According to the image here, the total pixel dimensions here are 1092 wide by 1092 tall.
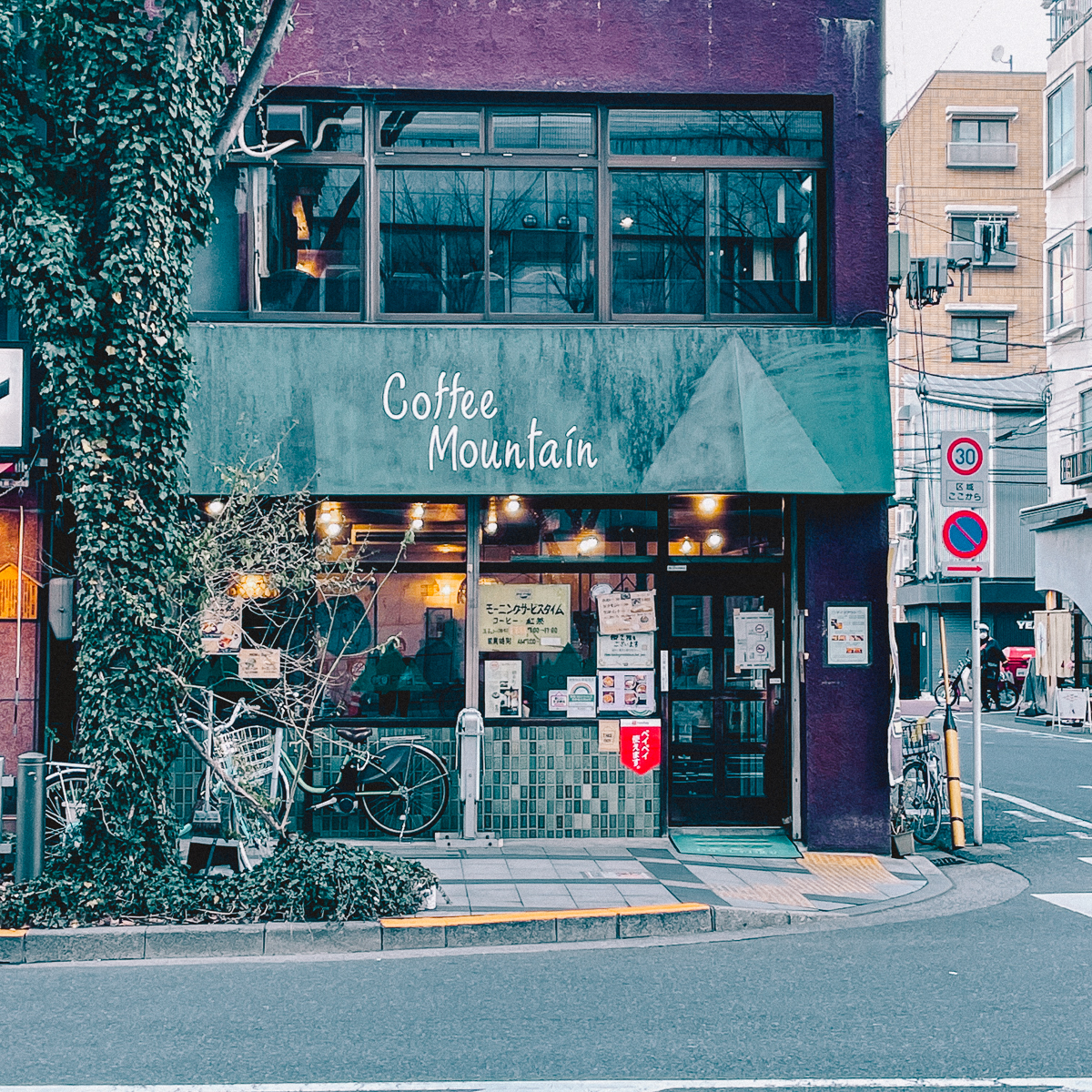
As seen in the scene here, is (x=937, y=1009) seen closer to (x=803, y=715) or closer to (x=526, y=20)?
(x=803, y=715)

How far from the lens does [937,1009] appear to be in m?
6.20

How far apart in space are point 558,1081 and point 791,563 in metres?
6.85

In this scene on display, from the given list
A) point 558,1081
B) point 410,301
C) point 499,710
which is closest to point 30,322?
point 410,301

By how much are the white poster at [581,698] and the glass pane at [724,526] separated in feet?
4.68

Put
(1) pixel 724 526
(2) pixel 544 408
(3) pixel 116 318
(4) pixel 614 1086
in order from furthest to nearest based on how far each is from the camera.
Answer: (1) pixel 724 526 → (2) pixel 544 408 → (3) pixel 116 318 → (4) pixel 614 1086

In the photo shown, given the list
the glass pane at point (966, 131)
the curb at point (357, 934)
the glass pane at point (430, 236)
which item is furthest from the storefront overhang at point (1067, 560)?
the curb at point (357, 934)

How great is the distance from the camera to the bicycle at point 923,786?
1170cm

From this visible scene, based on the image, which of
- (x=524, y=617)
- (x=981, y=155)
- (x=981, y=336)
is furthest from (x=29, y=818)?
(x=981, y=155)

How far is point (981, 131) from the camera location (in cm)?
4547

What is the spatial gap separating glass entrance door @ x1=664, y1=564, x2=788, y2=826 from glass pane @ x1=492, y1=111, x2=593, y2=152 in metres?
3.98

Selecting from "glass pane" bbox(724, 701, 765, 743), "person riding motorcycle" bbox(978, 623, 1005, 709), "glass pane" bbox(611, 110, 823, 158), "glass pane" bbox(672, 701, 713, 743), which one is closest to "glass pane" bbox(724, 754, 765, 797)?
"glass pane" bbox(724, 701, 765, 743)

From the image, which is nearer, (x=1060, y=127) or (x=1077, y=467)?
(x=1077, y=467)

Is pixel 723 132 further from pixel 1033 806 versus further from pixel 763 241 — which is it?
pixel 1033 806

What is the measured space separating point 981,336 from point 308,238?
38.3 meters
